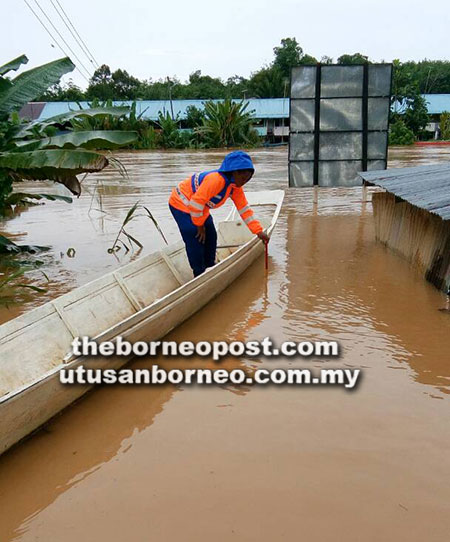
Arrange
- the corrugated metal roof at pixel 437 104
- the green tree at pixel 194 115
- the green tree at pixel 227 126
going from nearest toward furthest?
the green tree at pixel 227 126
the green tree at pixel 194 115
the corrugated metal roof at pixel 437 104

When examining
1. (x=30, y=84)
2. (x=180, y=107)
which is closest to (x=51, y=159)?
(x=30, y=84)

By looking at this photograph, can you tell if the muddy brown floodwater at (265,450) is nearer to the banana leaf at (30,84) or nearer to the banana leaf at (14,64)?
the banana leaf at (30,84)

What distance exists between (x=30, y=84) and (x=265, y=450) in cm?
525

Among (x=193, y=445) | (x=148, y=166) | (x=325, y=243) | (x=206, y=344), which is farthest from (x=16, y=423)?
(x=148, y=166)

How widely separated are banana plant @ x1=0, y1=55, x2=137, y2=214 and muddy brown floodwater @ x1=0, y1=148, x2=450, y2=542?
63.7 inches

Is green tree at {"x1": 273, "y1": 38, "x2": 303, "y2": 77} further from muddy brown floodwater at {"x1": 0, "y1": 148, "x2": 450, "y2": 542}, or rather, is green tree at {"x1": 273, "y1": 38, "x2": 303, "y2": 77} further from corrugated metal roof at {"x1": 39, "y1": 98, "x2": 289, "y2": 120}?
muddy brown floodwater at {"x1": 0, "y1": 148, "x2": 450, "y2": 542}

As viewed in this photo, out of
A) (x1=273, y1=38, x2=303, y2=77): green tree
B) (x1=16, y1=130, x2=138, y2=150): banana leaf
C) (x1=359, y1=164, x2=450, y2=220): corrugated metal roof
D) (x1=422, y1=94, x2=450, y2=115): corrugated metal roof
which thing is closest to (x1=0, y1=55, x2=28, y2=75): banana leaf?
(x1=16, y1=130, x2=138, y2=150): banana leaf

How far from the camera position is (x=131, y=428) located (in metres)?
3.21

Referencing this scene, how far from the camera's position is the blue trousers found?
16.1 ft

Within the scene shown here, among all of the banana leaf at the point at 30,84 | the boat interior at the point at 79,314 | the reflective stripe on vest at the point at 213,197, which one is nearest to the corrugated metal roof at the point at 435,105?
the banana leaf at the point at 30,84

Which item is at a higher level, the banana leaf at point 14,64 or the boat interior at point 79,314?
the banana leaf at point 14,64

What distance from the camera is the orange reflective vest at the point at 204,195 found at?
14.9 ft

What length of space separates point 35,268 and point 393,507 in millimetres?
5318

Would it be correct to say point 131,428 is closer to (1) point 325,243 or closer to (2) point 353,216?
(1) point 325,243
